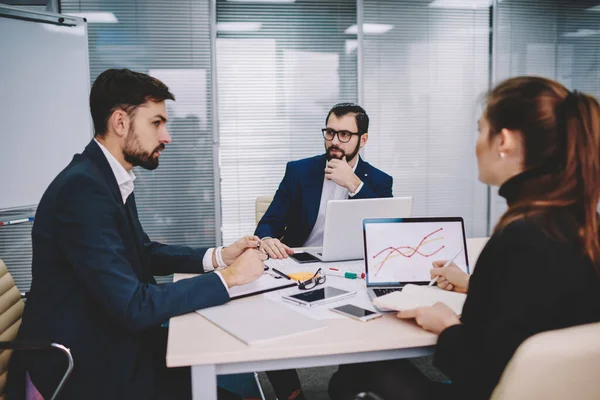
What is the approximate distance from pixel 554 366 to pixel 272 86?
362cm

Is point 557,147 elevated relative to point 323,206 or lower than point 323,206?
elevated

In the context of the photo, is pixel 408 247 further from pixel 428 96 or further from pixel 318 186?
pixel 428 96

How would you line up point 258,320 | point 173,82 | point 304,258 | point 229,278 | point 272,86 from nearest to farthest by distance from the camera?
point 258,320 → point 229,278 → point 304,258 → point 173,82 → point 272,86

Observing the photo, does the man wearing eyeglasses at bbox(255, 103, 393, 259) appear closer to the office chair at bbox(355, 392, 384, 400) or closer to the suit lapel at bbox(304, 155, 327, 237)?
the suit lapel at bbox(304, 155, 327, 237)

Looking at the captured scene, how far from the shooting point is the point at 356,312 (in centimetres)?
142

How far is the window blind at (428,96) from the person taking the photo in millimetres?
4344

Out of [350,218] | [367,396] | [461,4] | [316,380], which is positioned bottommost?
[316,380]

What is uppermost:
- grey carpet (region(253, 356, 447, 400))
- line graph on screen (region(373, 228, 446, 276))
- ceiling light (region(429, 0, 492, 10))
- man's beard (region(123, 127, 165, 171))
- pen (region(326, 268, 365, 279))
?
ceiling light (region(429, 0, 492, 10))

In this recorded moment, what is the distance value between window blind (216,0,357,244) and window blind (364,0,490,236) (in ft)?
0.95

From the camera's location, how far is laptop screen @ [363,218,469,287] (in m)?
1.71

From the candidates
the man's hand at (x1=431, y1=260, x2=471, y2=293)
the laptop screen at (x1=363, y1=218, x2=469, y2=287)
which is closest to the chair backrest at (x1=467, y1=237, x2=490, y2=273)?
the laptop screen at (x1=363, y1=218, x2=469, y2=287)

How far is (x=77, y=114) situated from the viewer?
3.42 m

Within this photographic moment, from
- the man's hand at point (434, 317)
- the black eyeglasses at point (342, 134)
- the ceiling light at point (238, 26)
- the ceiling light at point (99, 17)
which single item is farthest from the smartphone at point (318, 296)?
the ceiling light at point (99, 17)

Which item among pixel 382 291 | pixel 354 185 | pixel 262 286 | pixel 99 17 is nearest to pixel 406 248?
pixel 382 291
